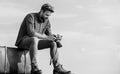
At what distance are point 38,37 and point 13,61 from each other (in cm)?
148

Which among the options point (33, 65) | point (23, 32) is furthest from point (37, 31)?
point (33, 65)

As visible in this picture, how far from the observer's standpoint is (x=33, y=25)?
1289 cm

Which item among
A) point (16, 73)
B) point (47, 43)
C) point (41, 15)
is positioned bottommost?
point (16, 73)

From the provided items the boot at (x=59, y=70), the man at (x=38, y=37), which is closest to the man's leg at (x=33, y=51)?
the man at (x=38, y=37)

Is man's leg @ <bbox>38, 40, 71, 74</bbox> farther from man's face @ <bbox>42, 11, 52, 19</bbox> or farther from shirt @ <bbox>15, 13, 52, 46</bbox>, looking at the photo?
man's face @ <bbox>42, 11, 52, 19</bbox>

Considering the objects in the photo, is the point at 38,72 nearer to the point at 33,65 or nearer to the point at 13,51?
the point at 33,65

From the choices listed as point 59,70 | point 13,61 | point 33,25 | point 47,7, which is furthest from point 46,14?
point 13,61

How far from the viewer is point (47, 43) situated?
12.8 metres

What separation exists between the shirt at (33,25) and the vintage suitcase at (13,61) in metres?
0.46

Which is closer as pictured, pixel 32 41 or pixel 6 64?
pixel 32 41

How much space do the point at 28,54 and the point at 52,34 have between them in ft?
3.84

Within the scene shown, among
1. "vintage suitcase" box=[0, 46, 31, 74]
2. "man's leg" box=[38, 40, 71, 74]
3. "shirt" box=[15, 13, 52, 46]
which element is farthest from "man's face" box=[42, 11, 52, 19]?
"vintage suitcase" box=[0, 46, 31, 74]

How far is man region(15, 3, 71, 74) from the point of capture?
12.4 metres

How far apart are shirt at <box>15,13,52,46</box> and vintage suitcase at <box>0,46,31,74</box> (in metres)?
0.46
